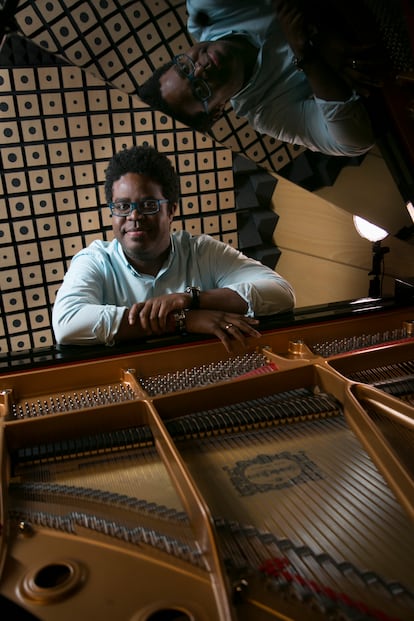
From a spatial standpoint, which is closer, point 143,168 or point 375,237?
point 143,168

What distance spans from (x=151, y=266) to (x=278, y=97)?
149 centimetres

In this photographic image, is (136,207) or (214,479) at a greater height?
(136,207)

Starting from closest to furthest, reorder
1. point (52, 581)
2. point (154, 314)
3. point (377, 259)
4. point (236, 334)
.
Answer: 1. point (52, 581)
2. point (236, 334)
3. point (154, 314)
4. point (377, 259)

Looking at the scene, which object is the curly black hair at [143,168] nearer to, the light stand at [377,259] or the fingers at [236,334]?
the fingers at [236,334]

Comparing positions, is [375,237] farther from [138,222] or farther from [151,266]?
[138,222]

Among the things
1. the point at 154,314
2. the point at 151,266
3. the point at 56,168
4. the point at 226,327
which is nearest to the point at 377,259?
the point at 151,266

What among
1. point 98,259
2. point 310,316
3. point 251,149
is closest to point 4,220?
point 98,259

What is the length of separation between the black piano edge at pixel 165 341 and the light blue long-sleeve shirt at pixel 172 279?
0.98 ft

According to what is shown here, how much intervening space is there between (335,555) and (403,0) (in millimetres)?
1875

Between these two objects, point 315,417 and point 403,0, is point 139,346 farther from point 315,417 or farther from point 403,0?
point 403,0

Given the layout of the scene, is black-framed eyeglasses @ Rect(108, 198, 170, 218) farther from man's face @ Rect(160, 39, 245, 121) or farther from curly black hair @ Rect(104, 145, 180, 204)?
man's face @ Rect(160, 39, 245, 121)

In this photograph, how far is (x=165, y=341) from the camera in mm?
2289

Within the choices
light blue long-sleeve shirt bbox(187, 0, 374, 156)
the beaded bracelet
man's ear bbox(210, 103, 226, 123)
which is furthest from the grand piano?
man's ear bbox(210, 103, 226, 123)

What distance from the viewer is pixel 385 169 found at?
8.41ft
